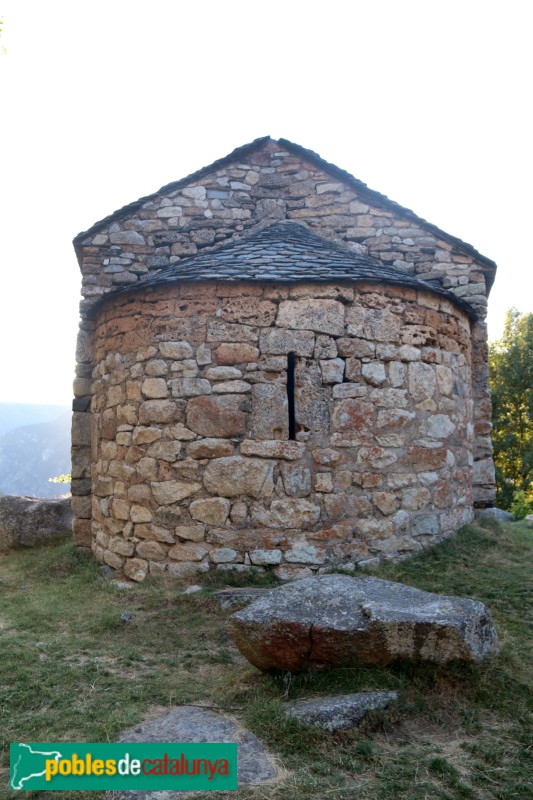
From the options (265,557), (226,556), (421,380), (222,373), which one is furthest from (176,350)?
(421,380)

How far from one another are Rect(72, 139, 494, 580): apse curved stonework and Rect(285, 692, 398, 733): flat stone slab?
102 inches

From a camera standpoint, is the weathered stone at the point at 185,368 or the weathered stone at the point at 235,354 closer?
the weathered stone at the point at 235,354

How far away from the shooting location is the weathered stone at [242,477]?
589 centimetres

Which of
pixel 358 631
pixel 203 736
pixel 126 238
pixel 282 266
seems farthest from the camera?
pixel 126 238

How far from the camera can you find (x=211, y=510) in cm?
595

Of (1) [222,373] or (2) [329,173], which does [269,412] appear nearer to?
(1) [222,373]

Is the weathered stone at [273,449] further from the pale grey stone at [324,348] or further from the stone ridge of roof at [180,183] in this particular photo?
the stone ridge of roof at [180,183]

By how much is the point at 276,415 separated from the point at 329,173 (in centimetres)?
385

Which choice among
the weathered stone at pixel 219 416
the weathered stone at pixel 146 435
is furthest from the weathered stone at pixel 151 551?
the weathered stone at pixel 219 416

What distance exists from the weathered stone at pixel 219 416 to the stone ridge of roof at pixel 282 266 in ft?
3.99

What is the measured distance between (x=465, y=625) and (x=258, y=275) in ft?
12.8

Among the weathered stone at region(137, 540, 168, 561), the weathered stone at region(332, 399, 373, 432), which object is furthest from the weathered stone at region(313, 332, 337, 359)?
the weathered stone at region(137, 540, 168, 561)

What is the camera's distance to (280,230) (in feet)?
25.5

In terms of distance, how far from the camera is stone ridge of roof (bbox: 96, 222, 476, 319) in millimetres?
6160
